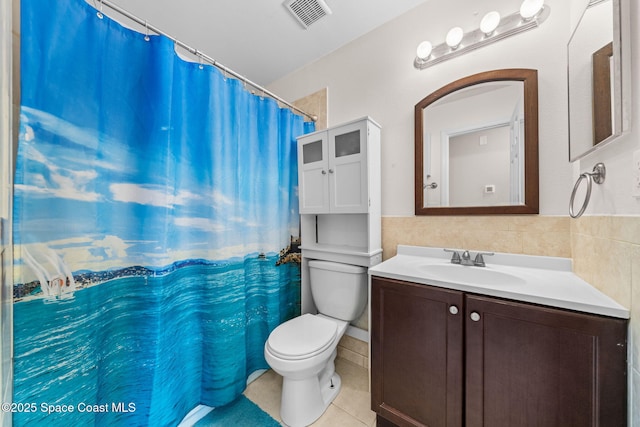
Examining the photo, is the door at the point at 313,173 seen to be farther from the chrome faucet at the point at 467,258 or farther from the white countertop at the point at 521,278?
the chrome faucet at the point at 467,258

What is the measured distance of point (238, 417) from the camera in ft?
4.04

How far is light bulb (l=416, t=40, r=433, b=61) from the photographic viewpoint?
1.37 m

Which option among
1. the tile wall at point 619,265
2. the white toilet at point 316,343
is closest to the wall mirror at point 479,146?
the tile wall at point 619,265

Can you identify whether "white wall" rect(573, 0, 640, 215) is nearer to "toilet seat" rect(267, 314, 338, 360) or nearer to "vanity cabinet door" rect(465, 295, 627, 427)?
"vanity cabinet door" rect(465, 295, 627, 427)

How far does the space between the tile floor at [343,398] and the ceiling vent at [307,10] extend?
240 cm

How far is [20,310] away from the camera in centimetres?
76

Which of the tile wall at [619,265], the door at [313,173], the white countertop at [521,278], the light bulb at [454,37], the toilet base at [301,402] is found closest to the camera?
the tile wall at [619,265]

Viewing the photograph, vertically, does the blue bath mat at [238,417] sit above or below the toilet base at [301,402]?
below

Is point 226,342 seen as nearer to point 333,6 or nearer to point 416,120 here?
point 416,120

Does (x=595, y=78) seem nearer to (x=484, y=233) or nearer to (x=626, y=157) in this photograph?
(x=626, y=157)

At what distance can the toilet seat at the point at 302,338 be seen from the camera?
3.73ft

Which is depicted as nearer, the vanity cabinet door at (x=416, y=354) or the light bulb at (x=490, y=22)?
the vanity cabinet door at (x=416, y=354)

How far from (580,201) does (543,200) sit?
15 cm

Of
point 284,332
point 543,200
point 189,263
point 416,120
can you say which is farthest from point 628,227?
point 189,263
